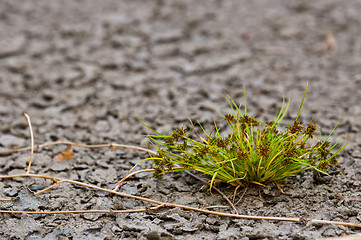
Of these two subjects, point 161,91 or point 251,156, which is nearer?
point 251,156

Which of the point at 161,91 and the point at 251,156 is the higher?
the point at 251,156

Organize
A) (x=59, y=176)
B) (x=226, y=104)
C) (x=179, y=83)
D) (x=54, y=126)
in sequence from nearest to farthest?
(x=59, y=176) → (x=54, y=126) → (x=226, y=104) → (x=179, y=83)

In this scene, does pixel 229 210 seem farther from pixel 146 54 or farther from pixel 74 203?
pixel 146 54

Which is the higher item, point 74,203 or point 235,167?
point 235,167

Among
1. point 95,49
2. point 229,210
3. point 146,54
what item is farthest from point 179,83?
point 229,210

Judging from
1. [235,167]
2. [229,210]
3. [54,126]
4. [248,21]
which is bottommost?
[54,126]

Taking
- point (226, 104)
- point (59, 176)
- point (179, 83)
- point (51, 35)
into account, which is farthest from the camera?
point (51, 35)

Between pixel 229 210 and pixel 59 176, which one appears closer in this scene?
pixel 229 210
